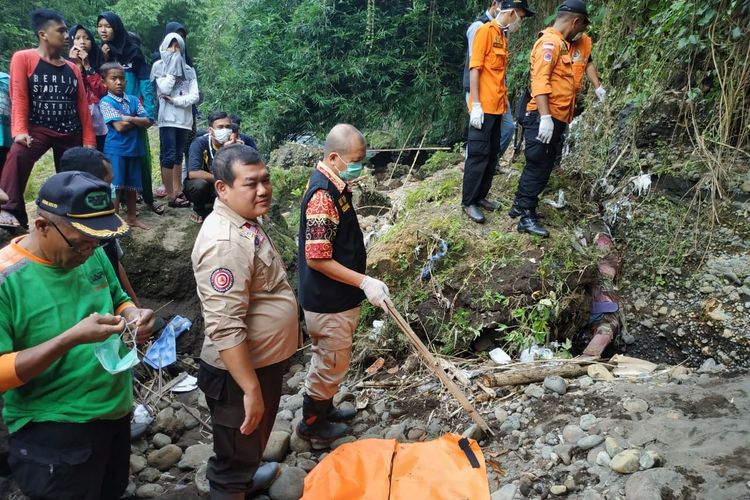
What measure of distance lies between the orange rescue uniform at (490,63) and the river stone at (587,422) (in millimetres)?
2917

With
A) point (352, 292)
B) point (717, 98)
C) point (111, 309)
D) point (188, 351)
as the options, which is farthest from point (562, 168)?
point (111, 309)

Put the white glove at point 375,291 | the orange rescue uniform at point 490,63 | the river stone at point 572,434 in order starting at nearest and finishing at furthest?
the river stone at point 572,434, the white glove at point 375,291, the orange rescue uniform at point 490,63

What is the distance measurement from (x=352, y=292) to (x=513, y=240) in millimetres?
2135

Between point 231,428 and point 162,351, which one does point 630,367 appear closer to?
point 231,428

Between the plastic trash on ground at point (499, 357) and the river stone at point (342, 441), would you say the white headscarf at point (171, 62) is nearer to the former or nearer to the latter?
the river stone at point (342, 441)

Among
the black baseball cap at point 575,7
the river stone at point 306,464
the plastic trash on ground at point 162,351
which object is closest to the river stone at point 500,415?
the river stone at point 306,464

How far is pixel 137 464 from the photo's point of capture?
3254mm

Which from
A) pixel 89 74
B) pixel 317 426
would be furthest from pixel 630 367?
pixel 89 74

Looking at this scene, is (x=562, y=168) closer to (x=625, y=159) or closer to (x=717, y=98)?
(x=625, y=159)

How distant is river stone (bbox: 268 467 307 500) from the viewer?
9.50 ft

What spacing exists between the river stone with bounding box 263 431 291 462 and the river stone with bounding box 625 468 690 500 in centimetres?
205

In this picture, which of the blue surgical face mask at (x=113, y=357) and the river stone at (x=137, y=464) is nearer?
A: the blue surgical face mask at (x=113, y=357)

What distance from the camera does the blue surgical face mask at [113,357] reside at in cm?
200

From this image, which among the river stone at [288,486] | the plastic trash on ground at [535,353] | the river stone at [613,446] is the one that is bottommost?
the river stone at [288,486]
